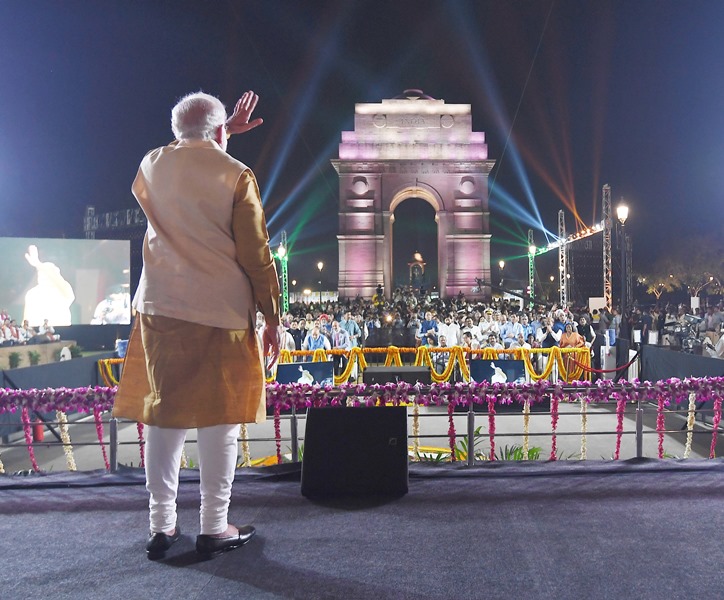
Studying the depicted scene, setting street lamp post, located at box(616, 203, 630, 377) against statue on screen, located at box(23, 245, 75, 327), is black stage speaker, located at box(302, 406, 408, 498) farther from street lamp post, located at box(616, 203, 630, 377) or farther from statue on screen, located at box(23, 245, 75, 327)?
statue on screen, located at box(23, 245, 75, 327)

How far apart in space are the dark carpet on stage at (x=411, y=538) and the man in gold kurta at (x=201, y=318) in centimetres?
30

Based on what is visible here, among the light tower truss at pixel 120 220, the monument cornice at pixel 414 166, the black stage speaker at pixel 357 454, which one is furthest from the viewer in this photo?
the monument cornice at pixel 414 166

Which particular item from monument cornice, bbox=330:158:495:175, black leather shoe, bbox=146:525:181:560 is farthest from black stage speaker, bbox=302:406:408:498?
monument cornice, bbox=330:158:495:175

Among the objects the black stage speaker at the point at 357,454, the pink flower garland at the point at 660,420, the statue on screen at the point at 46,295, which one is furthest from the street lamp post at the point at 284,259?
the black stage speaker at the point at 357,454

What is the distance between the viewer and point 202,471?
2566mm

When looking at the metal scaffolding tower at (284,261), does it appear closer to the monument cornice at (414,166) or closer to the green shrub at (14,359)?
the monument cornice at (414,166)

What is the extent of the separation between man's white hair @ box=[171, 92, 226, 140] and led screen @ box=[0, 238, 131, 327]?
60.7 feet

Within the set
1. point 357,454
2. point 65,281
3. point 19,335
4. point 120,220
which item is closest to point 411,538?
point 357,454

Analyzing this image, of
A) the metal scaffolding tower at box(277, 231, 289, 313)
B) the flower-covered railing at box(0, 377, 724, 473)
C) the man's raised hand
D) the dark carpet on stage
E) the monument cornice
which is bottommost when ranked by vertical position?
the dark carpet on stage

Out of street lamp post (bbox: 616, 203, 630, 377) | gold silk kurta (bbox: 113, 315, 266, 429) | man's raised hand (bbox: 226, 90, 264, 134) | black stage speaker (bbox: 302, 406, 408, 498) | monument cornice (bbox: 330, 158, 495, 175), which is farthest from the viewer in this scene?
monument cornice (bbox: 330, 158, 495, 175)

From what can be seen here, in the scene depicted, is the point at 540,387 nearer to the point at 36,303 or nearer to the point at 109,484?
the point at 109,484

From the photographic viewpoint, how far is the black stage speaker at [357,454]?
3291 mm

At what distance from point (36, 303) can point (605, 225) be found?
70.8 feet

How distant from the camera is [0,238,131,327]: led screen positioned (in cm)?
1792
